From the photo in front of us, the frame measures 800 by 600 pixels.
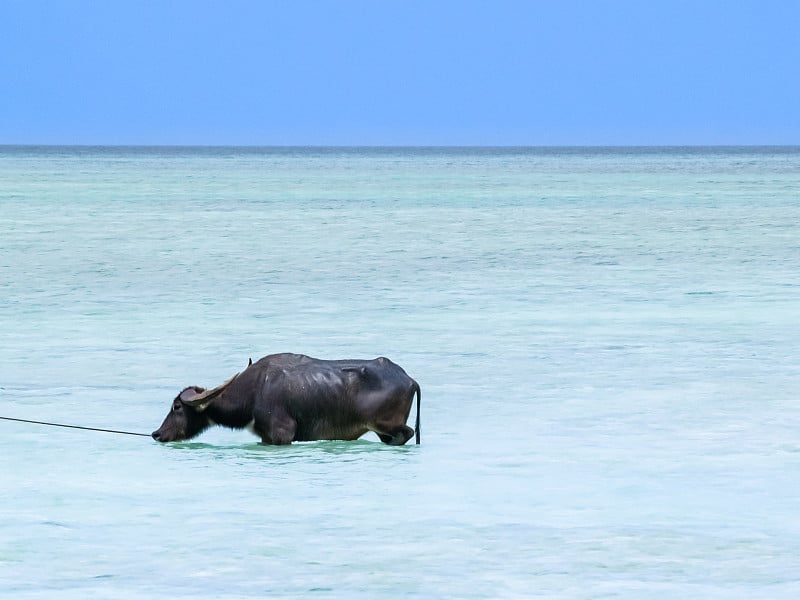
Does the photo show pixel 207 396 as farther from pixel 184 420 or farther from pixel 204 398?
pixel 184 420

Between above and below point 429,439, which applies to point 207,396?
above

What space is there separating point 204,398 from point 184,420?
0.22 metres

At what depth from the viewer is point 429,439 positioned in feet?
26.5

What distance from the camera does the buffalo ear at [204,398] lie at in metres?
7.80

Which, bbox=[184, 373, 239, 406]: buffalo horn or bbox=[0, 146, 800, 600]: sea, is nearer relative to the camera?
bbox=[0, 146, 800, 600]: sea

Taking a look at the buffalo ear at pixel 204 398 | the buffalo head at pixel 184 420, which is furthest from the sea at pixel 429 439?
the buffalo ear at pixel 204 398

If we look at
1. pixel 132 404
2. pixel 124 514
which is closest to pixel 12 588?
pixel 124 514

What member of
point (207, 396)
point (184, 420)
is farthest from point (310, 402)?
point (184, 420)

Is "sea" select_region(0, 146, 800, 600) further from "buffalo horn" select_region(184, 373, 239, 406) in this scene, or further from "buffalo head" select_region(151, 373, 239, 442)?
"buffalo horn" select_region(184, 373, 239, 406)

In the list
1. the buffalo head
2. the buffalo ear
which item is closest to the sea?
the buffalo head

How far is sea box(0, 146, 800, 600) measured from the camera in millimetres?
5754

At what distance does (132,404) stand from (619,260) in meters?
12.3

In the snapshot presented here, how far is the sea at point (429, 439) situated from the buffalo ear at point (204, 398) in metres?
0.22

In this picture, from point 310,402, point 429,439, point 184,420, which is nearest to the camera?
point 310,402
